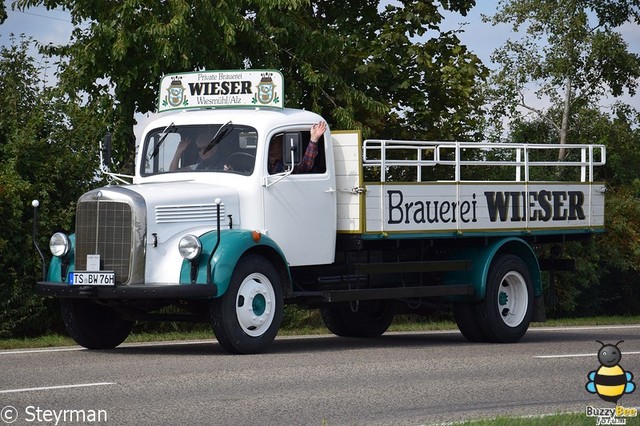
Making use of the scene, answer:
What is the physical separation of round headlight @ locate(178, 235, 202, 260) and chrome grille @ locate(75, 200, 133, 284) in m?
0.57

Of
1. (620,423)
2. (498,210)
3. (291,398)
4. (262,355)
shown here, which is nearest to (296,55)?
(498,210)

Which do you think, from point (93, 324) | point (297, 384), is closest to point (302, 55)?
point (93, 324)

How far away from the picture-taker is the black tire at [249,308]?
13664 millimetres

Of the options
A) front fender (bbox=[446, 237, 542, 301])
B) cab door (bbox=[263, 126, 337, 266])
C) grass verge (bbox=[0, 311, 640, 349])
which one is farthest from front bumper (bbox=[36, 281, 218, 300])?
front fender (bbox=[446, 237, 542, 301])

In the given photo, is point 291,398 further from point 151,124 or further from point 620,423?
point 151,124

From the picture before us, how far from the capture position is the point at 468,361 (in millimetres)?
13773

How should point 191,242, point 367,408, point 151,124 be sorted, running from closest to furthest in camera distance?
point 367,408 < point 191,242 < point 151,124

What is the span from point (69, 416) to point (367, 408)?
7.34ft

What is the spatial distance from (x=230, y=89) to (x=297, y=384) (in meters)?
5.14

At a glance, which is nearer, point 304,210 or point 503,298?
point 304,210

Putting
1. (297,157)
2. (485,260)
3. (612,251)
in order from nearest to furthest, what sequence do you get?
(297,157) < (485,260) < (612,251)

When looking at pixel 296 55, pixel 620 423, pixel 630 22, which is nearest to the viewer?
pixel 620 423

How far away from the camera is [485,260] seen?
16.8 m

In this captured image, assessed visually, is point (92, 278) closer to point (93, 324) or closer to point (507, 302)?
point (93, 324)
